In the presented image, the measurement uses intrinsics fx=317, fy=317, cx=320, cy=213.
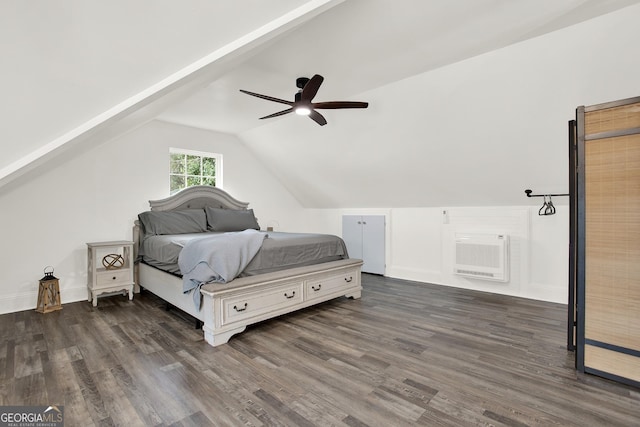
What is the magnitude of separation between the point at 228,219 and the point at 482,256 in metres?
3.53

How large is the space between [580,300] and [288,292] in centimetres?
222

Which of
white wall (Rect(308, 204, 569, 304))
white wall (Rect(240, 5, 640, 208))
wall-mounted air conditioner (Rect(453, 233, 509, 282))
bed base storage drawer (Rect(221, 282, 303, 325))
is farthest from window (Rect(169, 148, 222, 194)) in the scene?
wall-mounted air conditioner (Rect(453, 233, 509, 282))

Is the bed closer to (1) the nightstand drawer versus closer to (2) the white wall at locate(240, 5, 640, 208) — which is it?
(1) the nightstand drawer

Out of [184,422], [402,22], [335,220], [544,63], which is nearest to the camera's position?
[184,422]

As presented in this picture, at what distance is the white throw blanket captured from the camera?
8.50 ft

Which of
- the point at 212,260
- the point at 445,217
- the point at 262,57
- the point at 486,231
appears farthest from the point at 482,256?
the point at 262,57

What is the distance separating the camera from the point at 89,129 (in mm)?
1866

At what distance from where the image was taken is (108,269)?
145 inches

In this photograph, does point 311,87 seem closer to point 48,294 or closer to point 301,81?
point 301,81

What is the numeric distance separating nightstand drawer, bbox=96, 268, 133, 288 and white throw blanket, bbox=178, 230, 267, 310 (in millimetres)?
1347

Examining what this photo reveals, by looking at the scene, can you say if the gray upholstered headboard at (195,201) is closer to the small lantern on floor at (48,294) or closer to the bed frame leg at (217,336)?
the small lantern on floor at (48,294)

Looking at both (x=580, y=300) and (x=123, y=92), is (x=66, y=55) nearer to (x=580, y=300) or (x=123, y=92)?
(x=123, y=92)

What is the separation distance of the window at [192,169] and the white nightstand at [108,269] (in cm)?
123

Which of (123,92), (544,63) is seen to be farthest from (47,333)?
(544,63)
